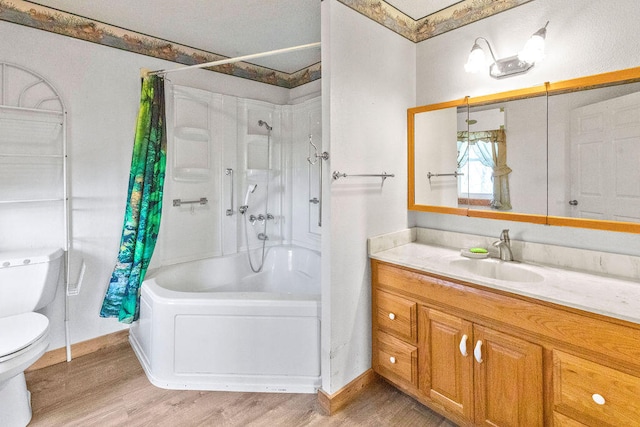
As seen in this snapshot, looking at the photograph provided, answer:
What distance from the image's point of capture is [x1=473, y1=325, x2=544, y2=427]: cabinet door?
138cm

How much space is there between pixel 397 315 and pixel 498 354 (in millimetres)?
548

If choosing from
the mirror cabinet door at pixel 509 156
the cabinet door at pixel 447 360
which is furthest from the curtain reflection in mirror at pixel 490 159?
the cabinet door at pixel 447 360

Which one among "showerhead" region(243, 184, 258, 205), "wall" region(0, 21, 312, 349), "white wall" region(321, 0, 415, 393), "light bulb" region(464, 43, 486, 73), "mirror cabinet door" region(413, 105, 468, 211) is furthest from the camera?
"showerhead" region(243, 184, 258, 205)

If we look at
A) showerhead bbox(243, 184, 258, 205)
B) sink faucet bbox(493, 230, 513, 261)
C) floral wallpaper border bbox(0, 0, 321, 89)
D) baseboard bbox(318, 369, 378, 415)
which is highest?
floral wallpaper border bbox(0, 0, 321, 89)

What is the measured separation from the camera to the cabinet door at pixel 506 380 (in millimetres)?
1376

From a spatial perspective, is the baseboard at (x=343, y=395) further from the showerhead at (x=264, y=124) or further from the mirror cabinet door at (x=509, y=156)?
the showerhead at (x=264, y=124)

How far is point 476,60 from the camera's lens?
75.1 inches

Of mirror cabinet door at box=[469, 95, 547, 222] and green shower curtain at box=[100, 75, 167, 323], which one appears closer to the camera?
mirror cabinet door at box=[469, 95, 547, 222]

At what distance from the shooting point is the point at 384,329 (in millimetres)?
1981

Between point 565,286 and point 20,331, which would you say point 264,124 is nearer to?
point 20,331

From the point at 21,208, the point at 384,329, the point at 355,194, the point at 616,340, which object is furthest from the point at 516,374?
the point at 21,208

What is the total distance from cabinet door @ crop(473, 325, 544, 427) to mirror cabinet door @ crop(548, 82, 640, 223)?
752 mm

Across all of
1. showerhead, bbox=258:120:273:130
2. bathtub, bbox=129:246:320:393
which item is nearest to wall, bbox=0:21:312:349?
bathtub, bbox=129:246:320:393

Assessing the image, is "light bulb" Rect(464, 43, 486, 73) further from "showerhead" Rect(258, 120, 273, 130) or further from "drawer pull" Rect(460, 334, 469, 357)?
"showerhead" Rect(258, 120, 273, 130)
